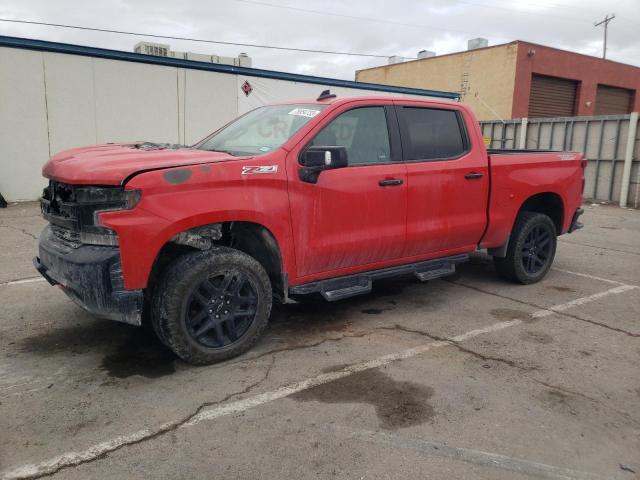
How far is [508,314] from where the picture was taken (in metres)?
4.88

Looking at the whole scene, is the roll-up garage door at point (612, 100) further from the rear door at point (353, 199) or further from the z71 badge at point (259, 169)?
the z71 badge at point (259, 169)

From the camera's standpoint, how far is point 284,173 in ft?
12.3

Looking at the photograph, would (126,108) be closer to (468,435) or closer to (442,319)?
(442,319)

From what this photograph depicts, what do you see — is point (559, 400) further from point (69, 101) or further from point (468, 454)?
point (69, 101)

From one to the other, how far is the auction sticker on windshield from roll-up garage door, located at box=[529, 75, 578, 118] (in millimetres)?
23142

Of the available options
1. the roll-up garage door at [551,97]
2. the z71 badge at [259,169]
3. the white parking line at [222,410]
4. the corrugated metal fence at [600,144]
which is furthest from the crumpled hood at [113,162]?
the roll-up garage door at [551,97]

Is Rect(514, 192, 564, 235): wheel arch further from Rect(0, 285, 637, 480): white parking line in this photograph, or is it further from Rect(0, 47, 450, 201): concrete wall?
Rect(0, 47, 450, 201): concrete wall

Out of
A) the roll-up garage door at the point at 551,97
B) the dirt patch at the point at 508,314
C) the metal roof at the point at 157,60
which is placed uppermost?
the roll-up garage door at the point at 551,97

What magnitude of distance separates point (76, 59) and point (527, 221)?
1098 cm

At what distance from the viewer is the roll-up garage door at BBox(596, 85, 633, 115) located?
27.0m

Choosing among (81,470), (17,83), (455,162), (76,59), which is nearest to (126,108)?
(76,59)

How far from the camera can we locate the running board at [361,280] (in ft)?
13.5

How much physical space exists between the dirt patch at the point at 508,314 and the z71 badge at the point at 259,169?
103 inches

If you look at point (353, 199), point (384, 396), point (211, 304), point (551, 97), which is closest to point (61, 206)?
point (211, 304)
